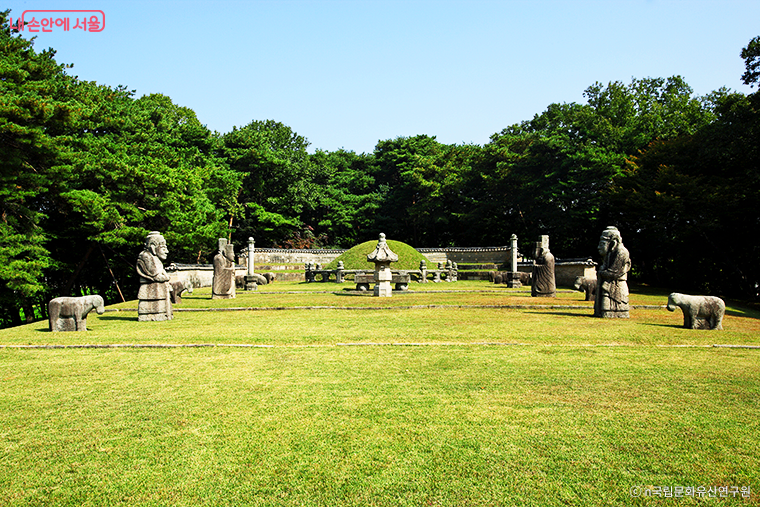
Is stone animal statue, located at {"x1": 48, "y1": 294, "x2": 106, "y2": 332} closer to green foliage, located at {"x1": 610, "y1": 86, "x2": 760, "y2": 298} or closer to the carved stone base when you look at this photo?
the carved stone base

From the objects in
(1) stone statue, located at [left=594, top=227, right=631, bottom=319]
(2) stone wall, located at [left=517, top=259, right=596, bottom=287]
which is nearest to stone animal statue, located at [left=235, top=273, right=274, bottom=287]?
(2) stone wall, located at [left=517, top=259, right=596, bottom=287]

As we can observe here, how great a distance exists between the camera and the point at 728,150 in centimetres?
1861

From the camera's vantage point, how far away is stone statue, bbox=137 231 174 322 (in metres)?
10.7

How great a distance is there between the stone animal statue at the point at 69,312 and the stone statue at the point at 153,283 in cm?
130

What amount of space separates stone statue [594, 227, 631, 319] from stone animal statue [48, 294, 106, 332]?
10.8 metres

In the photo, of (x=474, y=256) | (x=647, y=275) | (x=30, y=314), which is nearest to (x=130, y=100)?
(x=30, y=314)

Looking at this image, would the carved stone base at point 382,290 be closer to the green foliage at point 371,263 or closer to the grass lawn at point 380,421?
the grass lawn at point 380,421

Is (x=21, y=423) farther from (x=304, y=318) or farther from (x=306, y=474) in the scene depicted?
(x=304, y=318)

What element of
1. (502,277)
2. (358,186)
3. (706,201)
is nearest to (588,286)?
(706,201)

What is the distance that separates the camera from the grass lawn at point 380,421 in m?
3.15

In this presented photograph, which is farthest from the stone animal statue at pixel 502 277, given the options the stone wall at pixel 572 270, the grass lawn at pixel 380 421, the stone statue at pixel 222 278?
the grass lawn at pixel 380 421

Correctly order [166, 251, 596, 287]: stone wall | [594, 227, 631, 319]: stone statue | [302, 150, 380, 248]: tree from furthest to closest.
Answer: [302, 150, 380, 248]: tree
[166, 251, 596, 287]: stone wall
[594, 227, 631, 319]: stone statue

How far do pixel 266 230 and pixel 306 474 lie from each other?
118ft

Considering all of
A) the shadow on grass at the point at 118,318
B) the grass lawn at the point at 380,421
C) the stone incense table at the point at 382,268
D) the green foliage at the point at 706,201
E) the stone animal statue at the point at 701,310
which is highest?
the green foliage at the point at 706,201
